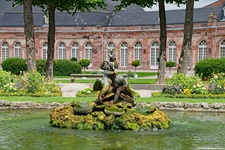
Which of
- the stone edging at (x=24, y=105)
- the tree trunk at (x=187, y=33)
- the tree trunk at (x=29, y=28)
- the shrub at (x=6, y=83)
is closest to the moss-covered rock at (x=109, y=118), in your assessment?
the stone edging at (x=24, y=105)

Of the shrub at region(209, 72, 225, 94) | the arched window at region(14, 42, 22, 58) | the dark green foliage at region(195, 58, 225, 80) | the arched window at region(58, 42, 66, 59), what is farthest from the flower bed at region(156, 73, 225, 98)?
the arched window at region(14, 42, 22, 58)

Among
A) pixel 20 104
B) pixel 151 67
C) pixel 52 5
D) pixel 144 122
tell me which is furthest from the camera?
pixel 151 67

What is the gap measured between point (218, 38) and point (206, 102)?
108ft

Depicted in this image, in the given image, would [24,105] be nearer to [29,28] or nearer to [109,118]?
[109,118]

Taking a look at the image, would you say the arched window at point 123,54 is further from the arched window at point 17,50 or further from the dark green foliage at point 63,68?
the dark green foliage at point 63,68

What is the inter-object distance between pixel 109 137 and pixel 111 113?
1.26 m

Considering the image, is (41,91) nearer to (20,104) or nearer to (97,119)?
(20,104)

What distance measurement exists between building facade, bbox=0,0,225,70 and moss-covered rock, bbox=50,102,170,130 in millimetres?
38345

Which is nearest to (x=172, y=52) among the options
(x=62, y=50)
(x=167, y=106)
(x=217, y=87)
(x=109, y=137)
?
(x=62, y=50)

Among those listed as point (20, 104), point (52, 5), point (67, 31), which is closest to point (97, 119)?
point (20, 104)

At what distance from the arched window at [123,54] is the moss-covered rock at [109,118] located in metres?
41.7

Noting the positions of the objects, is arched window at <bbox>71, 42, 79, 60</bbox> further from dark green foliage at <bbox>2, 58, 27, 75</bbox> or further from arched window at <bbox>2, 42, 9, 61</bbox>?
dark green foliage at <bbox>2, 58, 27, 75</bbox>

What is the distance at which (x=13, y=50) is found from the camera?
5603cm

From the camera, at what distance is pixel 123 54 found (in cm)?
5447
